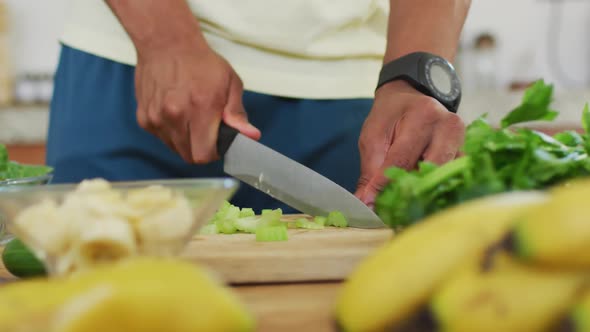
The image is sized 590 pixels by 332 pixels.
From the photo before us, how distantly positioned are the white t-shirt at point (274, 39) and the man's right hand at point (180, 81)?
12 centimetres

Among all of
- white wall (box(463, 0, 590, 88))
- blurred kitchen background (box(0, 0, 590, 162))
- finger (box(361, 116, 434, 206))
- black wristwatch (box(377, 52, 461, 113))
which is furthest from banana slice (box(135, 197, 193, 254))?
white wall (box(463, 0, 590, 88))

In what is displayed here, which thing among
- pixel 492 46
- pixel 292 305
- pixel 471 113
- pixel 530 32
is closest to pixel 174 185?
pixel 292 305

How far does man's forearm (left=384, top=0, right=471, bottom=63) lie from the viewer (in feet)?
4.03

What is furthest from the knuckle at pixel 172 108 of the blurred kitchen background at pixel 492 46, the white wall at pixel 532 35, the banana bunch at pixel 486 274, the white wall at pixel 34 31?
the white wall at pixel 532 35

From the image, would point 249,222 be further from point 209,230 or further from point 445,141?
point 445,141

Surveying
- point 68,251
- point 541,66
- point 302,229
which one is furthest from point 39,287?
point 541,66

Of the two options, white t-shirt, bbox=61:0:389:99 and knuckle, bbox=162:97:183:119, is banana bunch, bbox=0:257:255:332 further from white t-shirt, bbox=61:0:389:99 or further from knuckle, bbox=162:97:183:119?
white t-shirt, bbox=61:0:389:99

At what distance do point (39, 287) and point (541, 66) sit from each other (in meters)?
4.05

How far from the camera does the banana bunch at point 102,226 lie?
1.55 feet

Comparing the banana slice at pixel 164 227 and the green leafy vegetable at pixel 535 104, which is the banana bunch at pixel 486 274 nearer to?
the banana slice at pixel 164 227

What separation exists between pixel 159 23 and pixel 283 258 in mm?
574

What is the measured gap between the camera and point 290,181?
1012 mm

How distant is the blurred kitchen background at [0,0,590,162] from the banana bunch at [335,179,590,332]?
3.22 m

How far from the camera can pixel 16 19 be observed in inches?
151
